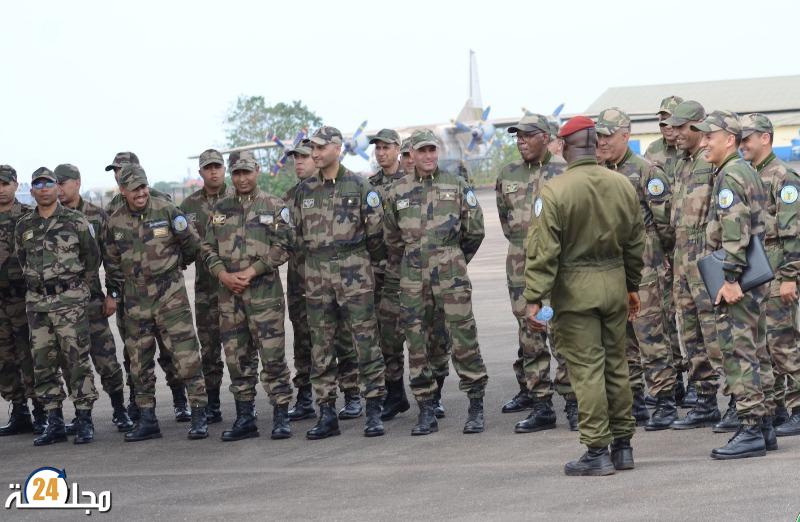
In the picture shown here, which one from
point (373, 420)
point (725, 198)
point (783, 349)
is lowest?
point (373, 420)

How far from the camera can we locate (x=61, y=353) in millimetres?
8930

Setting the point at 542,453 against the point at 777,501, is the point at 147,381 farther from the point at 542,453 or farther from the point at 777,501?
the point at 777,501

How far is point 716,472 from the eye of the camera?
617 centimetres

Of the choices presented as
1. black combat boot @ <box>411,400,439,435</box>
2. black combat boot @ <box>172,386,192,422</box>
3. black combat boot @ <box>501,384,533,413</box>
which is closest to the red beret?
black combat boot @ <box>411,400,439,435</box>

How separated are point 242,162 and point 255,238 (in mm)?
596

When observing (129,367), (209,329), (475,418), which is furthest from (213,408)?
(475,418)

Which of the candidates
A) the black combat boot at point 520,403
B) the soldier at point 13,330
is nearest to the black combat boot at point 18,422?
the soldier at point 13,330

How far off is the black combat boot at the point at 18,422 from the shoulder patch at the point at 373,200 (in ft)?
11.7

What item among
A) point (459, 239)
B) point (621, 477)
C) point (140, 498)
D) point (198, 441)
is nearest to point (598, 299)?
point (621, 477)

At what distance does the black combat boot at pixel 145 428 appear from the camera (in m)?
8.76

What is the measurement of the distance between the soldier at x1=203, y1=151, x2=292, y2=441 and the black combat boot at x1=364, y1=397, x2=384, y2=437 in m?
0.62

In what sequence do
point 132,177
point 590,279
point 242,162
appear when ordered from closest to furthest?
point 590,279, point 242,162, point 132,177

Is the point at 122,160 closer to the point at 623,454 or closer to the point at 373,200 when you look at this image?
the point at 373,200

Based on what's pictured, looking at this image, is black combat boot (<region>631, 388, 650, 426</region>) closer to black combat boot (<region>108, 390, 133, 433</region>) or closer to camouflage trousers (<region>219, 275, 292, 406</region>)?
camouflage trousers (<region>219, 275, 292, 406</region>)
